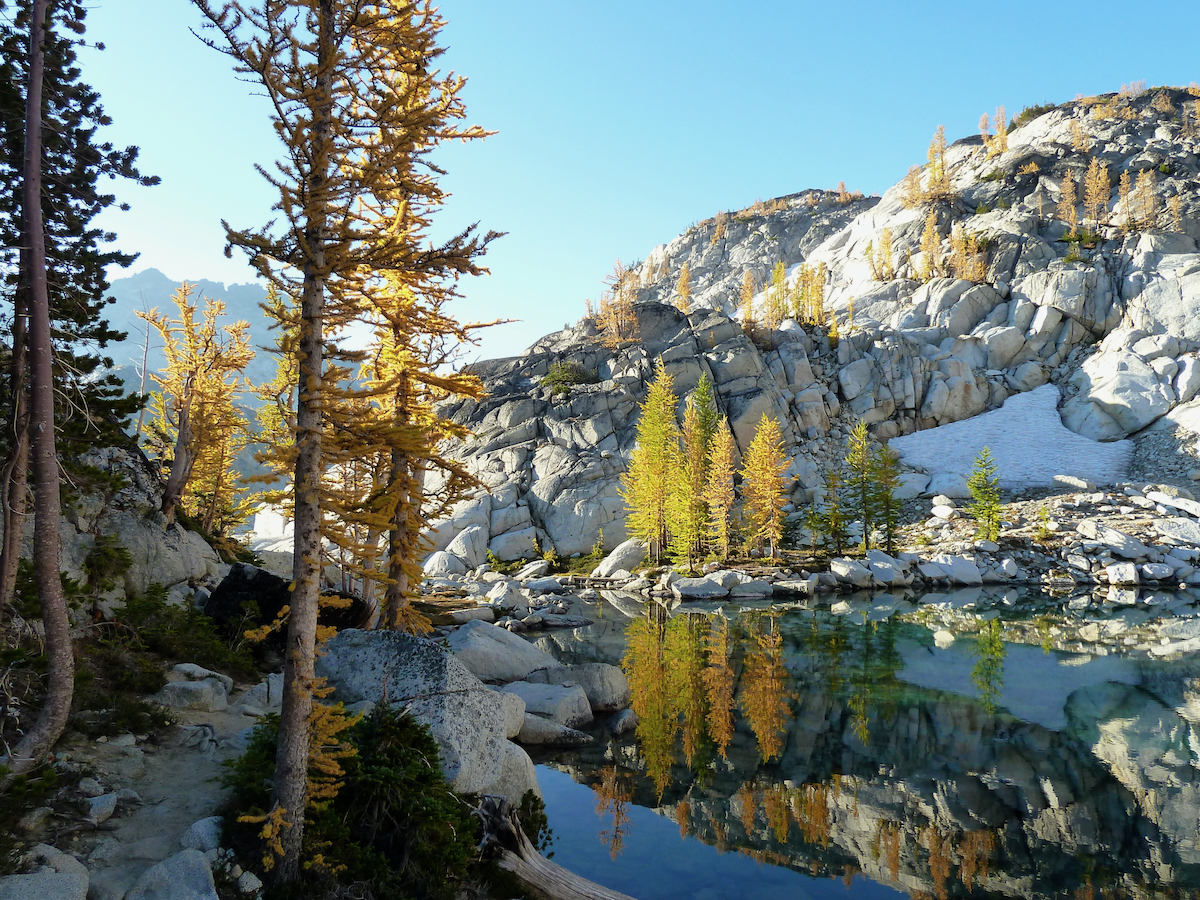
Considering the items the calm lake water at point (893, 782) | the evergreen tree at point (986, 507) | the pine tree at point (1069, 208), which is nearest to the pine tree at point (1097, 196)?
the pine tree at point (1069, 208)

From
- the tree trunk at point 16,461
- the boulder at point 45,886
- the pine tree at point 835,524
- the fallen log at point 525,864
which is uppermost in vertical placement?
the tree trunk at point 16,461

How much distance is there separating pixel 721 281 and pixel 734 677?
413ft

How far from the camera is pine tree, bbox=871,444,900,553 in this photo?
50594 mm

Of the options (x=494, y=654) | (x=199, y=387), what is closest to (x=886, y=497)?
(x=494, y=654)

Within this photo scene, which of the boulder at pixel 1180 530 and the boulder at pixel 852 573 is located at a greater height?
the boulder at pixel 1180 530

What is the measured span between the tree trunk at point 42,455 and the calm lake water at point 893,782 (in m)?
8.07

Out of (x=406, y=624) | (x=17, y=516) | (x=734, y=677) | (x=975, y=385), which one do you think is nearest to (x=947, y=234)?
(x=975, y=385)

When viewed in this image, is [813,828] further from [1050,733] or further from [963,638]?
[963,638]

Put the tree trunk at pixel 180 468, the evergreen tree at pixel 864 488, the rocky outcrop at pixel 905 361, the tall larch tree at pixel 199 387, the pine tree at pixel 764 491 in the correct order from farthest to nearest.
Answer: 1. the rocky outcrop at pixel 905 361
2. the evergreen tree at pixel 864 488
3. the pine tree at pixel 764 491
4. the tall larch tree at pixel 199 387
5. the tree trunk at pixel 180 468

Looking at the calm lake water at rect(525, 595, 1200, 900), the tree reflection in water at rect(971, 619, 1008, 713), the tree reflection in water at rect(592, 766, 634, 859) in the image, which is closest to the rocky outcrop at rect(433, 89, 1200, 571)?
the tree reflection in water at rect(971, 619, 1008, 713)

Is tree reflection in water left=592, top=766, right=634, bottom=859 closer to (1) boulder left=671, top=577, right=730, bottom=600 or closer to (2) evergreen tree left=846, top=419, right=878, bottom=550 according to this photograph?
(1) boulder left=671, top=577, right=730, bottom=600

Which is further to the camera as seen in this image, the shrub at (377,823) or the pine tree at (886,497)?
the pine tree at (886,497)

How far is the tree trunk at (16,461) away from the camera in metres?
10.2

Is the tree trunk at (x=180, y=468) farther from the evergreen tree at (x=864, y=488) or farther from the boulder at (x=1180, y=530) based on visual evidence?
the boulder at (x=1180, y=530)
